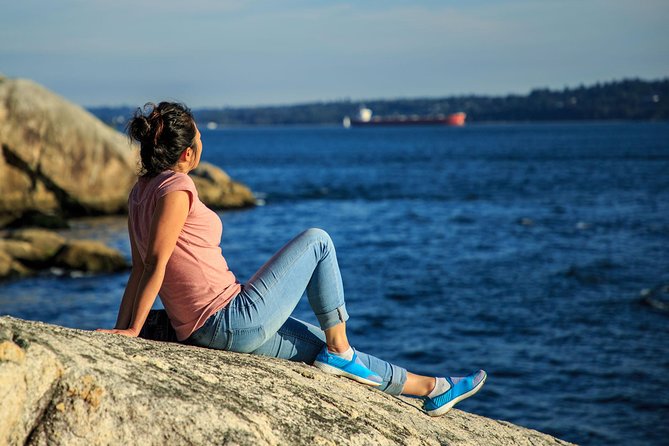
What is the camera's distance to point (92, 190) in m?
28.4

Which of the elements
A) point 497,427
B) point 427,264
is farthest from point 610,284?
point 497,427

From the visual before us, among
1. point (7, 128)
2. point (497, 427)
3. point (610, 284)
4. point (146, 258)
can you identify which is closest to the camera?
point (146, 258)

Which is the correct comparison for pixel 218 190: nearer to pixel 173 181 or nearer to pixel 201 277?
pixel 201 277

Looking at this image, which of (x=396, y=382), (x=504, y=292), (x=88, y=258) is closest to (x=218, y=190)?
(x=88, y=258)

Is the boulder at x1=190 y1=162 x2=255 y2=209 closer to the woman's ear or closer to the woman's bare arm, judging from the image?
the woman's ear

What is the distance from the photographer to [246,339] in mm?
4062

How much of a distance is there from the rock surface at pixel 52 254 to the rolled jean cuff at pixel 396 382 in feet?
51.3

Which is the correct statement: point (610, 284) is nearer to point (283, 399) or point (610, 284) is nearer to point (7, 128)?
point (283, 399)

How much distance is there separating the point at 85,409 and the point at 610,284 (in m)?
17.2

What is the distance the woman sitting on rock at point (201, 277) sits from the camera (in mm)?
3809

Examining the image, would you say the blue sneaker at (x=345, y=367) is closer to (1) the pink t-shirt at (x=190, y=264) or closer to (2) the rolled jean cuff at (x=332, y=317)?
(2) the rolled jean cuff at (x=332, y=317)

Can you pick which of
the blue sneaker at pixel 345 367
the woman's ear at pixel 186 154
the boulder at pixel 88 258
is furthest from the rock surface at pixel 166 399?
the boulder at pixel 88 258

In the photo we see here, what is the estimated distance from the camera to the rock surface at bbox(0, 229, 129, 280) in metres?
18.7

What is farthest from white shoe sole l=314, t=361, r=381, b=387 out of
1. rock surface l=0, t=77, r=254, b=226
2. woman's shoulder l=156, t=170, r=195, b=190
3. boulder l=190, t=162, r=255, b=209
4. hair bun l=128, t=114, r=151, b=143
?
boulder l=190, t=162, r=255, b=209
